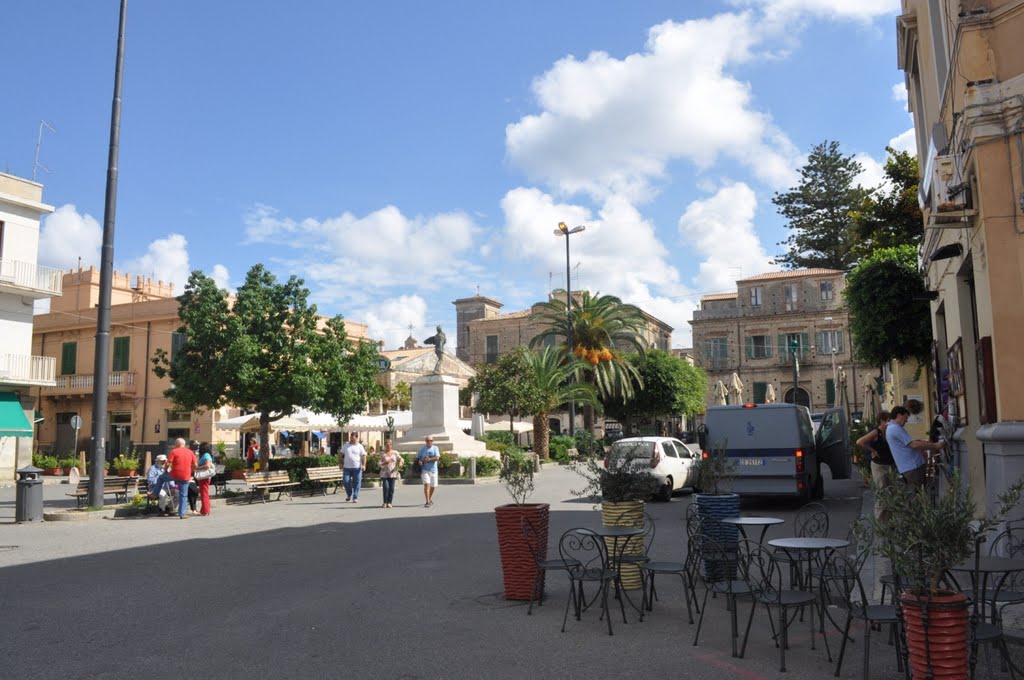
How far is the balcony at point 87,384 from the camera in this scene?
40.6m

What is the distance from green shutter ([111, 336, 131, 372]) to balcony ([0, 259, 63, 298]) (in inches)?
474

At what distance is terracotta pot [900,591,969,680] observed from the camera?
13.8 ft

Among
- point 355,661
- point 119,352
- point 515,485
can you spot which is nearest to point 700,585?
point 515,485

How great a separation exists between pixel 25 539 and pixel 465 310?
68957 mm

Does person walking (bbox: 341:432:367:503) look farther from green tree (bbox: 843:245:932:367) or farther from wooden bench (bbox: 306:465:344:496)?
green tree (bbox: 843:245:932:367)

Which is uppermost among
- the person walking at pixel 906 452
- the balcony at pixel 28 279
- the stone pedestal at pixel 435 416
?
the balcony at pixel 28 279

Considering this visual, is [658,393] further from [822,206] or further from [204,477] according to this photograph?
[204,477]

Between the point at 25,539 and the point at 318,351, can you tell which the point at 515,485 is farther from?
the point at 318,351

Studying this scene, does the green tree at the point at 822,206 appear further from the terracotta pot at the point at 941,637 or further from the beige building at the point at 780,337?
the terracotta pot at the point at 941,637

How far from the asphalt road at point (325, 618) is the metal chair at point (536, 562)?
0.14 metres

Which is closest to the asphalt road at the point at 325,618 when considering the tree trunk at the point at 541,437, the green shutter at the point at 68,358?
the tree trunk at the point at 541,437

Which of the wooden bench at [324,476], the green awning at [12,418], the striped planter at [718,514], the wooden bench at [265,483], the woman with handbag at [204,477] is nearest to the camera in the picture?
the striped planter at [718,514]

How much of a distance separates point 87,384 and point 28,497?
92.5 ft

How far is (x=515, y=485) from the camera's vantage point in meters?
8.24
